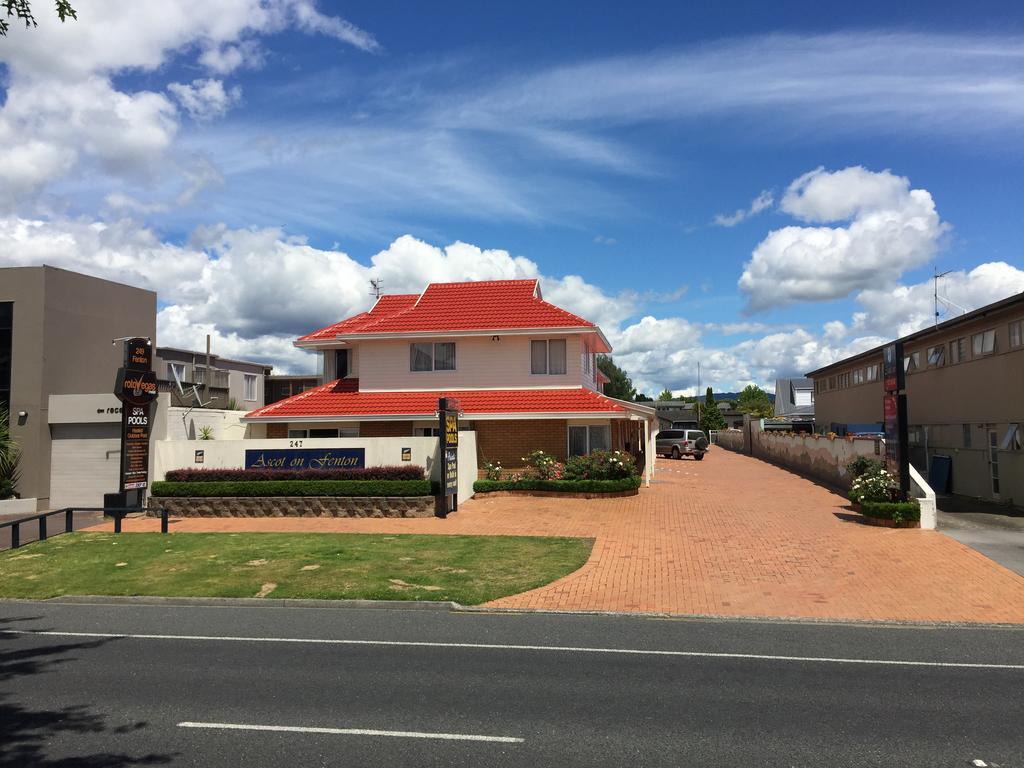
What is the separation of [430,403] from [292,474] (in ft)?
22.8

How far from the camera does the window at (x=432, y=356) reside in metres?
30.6

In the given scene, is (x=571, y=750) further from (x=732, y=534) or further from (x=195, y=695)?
A: (x=732, y=534)

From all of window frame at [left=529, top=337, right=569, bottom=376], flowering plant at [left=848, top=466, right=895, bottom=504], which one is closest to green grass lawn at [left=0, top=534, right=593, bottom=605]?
flowering plant at [left=848, top=466, right=895, bottom=504]

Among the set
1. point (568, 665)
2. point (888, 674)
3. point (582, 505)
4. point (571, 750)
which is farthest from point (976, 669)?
point (582, 505)

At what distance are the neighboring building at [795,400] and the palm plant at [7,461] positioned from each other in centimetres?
6030

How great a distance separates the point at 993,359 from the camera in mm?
24062

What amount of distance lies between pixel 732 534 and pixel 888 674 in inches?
398

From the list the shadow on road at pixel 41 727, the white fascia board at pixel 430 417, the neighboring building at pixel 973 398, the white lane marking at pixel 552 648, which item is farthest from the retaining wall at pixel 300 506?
the neighboring building at pixel 973 398

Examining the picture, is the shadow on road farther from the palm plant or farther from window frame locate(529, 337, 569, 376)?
window frame locate(529, 337, 569, 376)

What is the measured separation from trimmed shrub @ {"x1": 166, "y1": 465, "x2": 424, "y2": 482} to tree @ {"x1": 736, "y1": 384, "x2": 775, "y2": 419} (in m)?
75.6

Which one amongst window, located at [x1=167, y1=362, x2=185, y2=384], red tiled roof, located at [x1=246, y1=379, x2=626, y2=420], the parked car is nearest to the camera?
red tiled roof, located at [x1=246, y1=379, x2=626, y2=420]

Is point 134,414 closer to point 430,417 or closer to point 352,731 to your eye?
point 430,417

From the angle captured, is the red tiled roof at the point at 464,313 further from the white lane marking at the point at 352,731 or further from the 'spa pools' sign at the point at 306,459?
the white lane marking at the point at 352,731

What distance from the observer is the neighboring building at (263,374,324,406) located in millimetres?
55469
